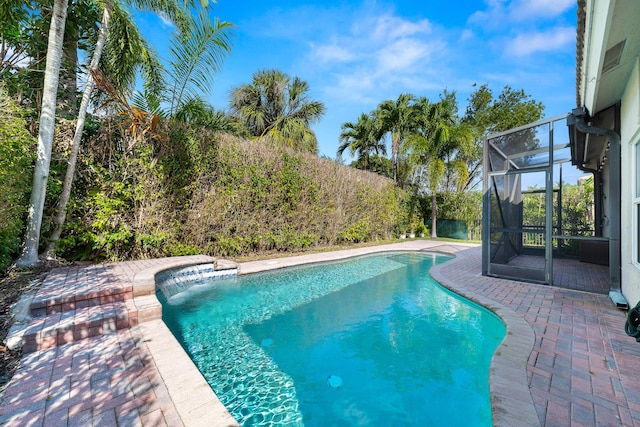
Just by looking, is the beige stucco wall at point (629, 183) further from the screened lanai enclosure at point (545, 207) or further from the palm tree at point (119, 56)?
the palm tree at point (119, 56)

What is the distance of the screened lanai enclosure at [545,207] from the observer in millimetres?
6250

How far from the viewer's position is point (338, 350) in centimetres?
397

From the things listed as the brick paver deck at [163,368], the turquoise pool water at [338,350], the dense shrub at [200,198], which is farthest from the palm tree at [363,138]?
the brick paver deck at [163,368]

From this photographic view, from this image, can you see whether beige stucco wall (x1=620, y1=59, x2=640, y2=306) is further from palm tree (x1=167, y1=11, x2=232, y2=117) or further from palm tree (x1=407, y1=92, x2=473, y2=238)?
palm tree (x1=407, y1=92, x2=473, y2=238)

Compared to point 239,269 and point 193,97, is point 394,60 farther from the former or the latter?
point 239,269

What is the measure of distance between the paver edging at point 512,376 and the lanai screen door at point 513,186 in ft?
9.02

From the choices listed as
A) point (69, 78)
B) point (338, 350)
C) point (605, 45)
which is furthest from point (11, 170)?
point (605, 45)

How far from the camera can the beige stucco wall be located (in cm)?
380

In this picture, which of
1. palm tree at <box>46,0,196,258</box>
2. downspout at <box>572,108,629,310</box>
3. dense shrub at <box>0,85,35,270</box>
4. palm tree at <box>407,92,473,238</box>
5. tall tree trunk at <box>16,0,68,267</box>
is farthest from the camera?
palm tree at <box>407,92,473,238</box>

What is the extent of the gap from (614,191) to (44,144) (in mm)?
10959

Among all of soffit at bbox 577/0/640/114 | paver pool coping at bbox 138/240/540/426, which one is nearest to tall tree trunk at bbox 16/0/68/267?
paver pool coping at bbox 138/240/540/426

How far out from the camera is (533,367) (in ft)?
9.76

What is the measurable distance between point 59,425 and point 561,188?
1377cm

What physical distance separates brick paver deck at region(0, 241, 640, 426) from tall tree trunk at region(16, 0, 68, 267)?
138 centimetres
